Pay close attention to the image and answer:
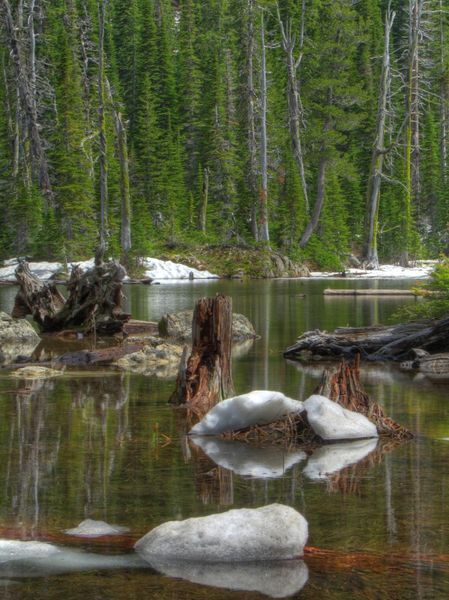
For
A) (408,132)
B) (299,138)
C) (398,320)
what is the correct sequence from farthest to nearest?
1. (299,138)
2. (408,132)
3. (398,320)

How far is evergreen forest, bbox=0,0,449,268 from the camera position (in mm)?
54906

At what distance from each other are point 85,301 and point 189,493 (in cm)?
1254

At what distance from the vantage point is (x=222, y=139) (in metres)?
65.1

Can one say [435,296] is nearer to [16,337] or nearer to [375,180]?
[16,337]

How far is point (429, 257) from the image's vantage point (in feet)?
200

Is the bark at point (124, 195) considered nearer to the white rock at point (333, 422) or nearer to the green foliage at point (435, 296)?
the green foliage at point (435, 296)

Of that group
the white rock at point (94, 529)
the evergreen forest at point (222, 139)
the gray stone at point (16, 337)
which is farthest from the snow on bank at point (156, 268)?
the white rock at point (94, 529)

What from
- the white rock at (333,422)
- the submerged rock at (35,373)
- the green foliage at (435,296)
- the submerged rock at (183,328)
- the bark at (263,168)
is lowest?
the submerged rock at (183,328)

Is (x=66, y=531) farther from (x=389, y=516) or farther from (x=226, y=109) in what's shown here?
(x=226, y=109)

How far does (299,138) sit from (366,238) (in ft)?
38.9

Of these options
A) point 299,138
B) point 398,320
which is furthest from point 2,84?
point 398,320

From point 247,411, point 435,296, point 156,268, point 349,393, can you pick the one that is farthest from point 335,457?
point 156,268

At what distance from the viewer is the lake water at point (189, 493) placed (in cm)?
475

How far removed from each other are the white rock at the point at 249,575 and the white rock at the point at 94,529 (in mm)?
569
